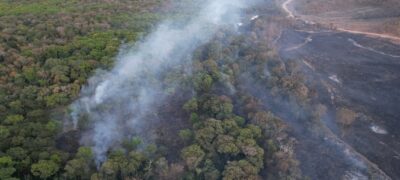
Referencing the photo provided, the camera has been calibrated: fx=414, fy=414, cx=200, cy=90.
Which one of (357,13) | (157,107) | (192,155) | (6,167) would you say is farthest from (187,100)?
(357,13)

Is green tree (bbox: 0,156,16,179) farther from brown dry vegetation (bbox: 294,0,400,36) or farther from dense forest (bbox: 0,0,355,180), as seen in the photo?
brown dry vegetation (bbox: 294,0,400,36)

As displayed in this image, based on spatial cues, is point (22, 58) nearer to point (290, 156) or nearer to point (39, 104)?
point (39, 104)

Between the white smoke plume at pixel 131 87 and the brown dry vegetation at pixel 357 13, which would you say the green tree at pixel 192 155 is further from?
the brown dry vegetation at pixel 357 13

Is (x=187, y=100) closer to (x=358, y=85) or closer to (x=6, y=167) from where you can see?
(x=6, y=167)

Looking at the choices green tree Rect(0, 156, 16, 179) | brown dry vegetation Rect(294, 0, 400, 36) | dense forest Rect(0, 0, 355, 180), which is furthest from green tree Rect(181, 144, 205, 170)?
brown dry vegetation Rect(294, 0, 400, 36)

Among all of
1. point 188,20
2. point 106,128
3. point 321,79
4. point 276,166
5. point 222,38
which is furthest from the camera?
point 188,20

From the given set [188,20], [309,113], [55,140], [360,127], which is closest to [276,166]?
[309,113]

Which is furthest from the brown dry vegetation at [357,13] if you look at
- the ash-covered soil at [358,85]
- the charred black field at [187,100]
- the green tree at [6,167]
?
the green tree at [6,167]
